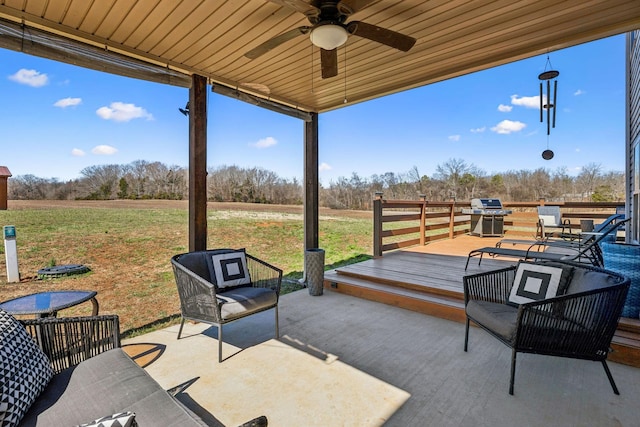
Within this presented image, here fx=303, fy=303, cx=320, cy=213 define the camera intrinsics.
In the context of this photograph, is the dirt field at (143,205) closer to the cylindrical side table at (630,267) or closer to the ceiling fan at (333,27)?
the ceiling fan at (333,27)

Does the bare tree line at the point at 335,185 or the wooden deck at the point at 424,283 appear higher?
the bare tree line at the point at 335,185

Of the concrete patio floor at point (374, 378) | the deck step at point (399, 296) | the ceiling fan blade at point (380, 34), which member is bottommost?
the concrete patio floor at point (374, 378)

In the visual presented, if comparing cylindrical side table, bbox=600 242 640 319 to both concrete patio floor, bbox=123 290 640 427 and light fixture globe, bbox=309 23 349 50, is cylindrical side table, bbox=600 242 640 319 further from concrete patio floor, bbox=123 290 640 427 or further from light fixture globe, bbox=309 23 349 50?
light fixture globe, bbox=309 23 349 50

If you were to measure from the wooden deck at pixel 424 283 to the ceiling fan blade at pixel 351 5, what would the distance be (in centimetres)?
291

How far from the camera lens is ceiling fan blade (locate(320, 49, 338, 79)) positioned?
2269mm

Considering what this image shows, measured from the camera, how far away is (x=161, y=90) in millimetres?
6438

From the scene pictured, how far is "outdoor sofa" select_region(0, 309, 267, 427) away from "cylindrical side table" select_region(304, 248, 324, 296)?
101 inches

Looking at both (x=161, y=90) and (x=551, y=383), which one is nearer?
(x=551, y=383)

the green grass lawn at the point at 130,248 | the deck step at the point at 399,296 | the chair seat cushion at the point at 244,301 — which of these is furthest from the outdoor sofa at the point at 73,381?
the deck step at the point at 399,296

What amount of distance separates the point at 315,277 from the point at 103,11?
3.35 m

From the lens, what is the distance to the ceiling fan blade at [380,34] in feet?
6.49

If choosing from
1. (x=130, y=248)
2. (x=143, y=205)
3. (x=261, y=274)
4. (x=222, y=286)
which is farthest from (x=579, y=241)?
(x=143, y=205)

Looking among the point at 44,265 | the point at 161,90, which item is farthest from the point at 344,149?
the point at 44,265

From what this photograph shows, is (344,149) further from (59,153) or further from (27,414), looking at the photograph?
(27,414)
